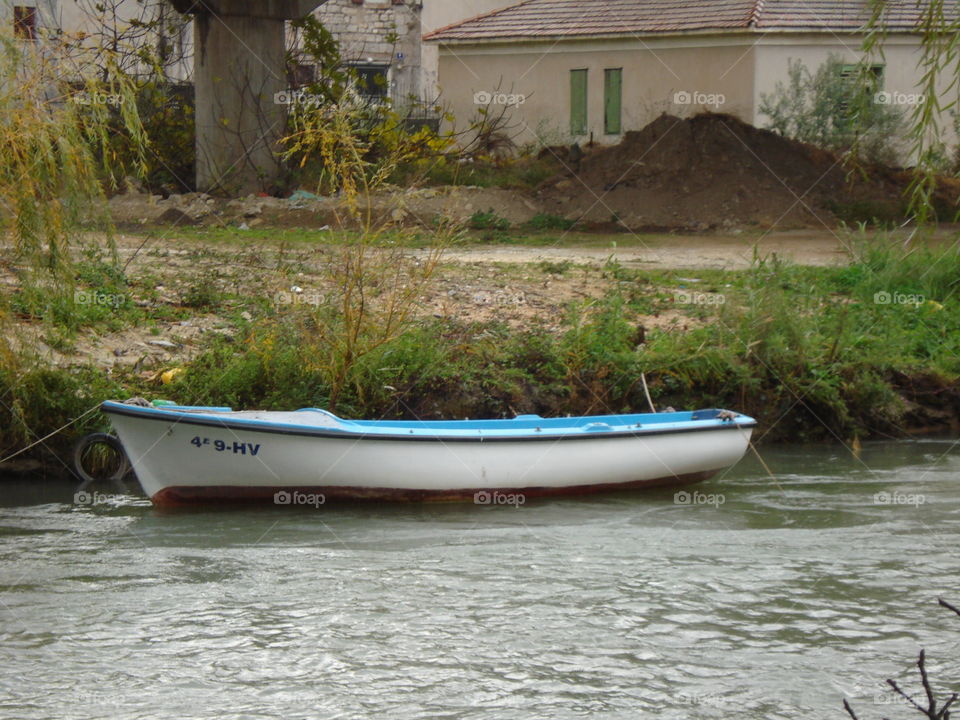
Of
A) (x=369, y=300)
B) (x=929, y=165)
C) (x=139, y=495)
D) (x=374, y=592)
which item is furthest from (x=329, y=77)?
(x=929, y=165)

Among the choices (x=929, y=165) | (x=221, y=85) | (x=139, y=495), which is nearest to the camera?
(x=929, y=165)

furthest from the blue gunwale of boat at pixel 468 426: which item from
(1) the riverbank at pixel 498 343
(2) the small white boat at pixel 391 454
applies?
(1) the riverbank at pixel 498 343

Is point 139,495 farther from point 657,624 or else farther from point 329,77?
point 329,77

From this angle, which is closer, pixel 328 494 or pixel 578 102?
pixel 328 494

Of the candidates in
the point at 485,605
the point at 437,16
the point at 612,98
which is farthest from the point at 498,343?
the point at 437,16

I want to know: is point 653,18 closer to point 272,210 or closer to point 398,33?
point 398,33

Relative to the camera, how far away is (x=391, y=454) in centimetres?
1012

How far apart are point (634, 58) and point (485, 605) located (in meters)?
20.5

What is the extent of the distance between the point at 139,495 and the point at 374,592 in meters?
3.42

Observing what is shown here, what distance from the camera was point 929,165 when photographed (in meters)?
4.96

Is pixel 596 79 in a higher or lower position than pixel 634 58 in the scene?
lower

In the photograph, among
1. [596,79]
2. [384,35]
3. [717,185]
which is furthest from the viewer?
[384,35]

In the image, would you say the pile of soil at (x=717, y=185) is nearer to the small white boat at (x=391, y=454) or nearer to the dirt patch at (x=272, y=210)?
the dirt patch at (x=272, y=210)

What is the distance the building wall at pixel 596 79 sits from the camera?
82.4 feet
